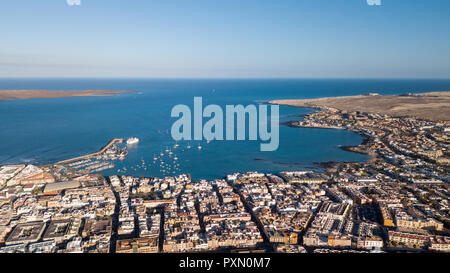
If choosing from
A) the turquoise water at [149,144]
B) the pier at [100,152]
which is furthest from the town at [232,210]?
the turquoise water at [149,144]

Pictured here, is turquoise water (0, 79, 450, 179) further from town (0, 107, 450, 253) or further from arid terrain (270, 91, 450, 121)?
arid terrain (270, 91, 450, 121)

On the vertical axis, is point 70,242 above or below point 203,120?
below

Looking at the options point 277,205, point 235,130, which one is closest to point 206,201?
point 277,205

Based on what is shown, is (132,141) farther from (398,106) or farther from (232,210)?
(398,106)

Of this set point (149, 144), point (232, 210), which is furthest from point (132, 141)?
point (232, 210)

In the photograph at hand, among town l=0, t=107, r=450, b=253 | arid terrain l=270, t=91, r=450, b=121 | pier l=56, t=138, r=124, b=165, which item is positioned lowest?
town l=0, t=107, r=450, b=253

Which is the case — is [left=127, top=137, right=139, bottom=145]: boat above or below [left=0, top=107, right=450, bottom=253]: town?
above

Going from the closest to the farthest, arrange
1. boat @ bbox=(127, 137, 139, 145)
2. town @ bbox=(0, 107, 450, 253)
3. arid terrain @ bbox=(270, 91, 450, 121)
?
1. town @ bbox=(0, 107, 450, 253)
2. boat @ bbox=(127, 137, 139, 145)
3. arid terrain @ bbox=(270, 91, 450, 121)

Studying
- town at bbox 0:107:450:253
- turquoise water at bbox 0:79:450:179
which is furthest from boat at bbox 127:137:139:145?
town at bbox 0:107:450:253
